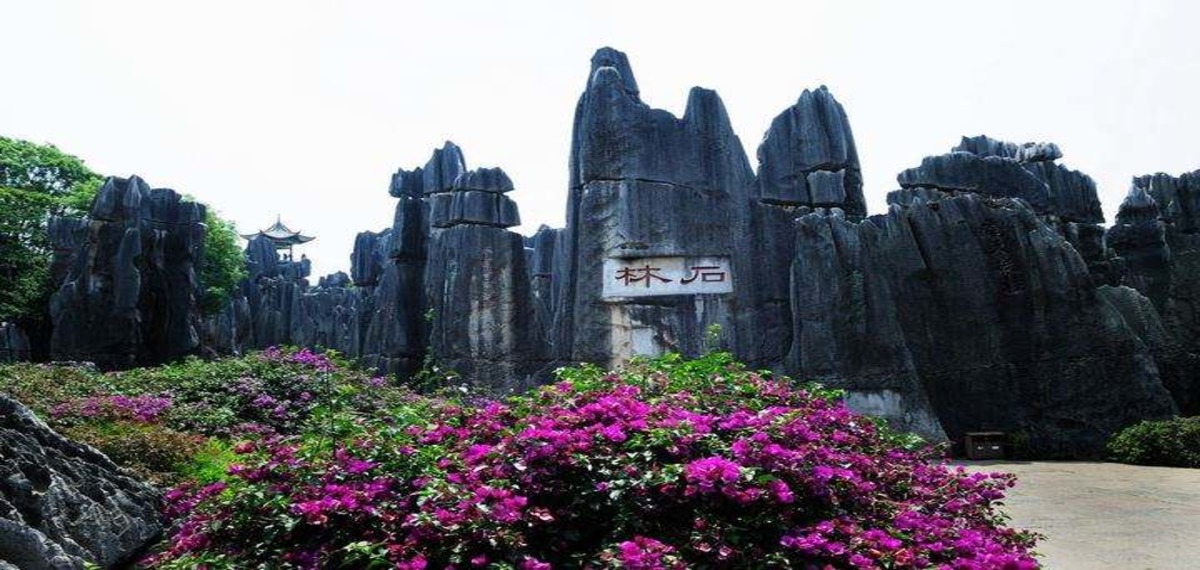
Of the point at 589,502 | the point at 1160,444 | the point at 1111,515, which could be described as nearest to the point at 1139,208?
the point at 1160,444

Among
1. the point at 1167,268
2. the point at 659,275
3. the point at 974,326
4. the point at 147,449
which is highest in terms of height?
the point at 1167,268

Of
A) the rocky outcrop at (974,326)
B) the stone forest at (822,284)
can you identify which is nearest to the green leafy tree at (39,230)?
the stone forest at (822,284)

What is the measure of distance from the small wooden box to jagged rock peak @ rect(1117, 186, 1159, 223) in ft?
28.2

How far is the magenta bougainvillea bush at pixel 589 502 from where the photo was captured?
280 centimetres

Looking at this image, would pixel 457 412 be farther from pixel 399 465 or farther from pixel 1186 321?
pixel 1186 321

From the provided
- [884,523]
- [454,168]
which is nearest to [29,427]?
[884,523]

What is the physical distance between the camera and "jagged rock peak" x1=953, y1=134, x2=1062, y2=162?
16641 mm

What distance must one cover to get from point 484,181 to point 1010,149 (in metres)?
11.2

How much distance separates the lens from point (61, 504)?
3283 mm

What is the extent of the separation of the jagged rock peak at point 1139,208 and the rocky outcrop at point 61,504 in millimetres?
18835

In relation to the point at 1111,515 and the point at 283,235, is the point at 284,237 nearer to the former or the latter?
the point at 283,235

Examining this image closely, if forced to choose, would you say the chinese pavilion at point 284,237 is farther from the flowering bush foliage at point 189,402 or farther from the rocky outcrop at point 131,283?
the flowering bush foliage at point 189,402

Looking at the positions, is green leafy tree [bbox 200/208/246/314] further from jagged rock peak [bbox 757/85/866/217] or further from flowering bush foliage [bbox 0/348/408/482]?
jagged rock peak [bbox 757/85/866/217]

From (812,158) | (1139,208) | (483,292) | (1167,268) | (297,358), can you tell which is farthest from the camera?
(1139,208)
